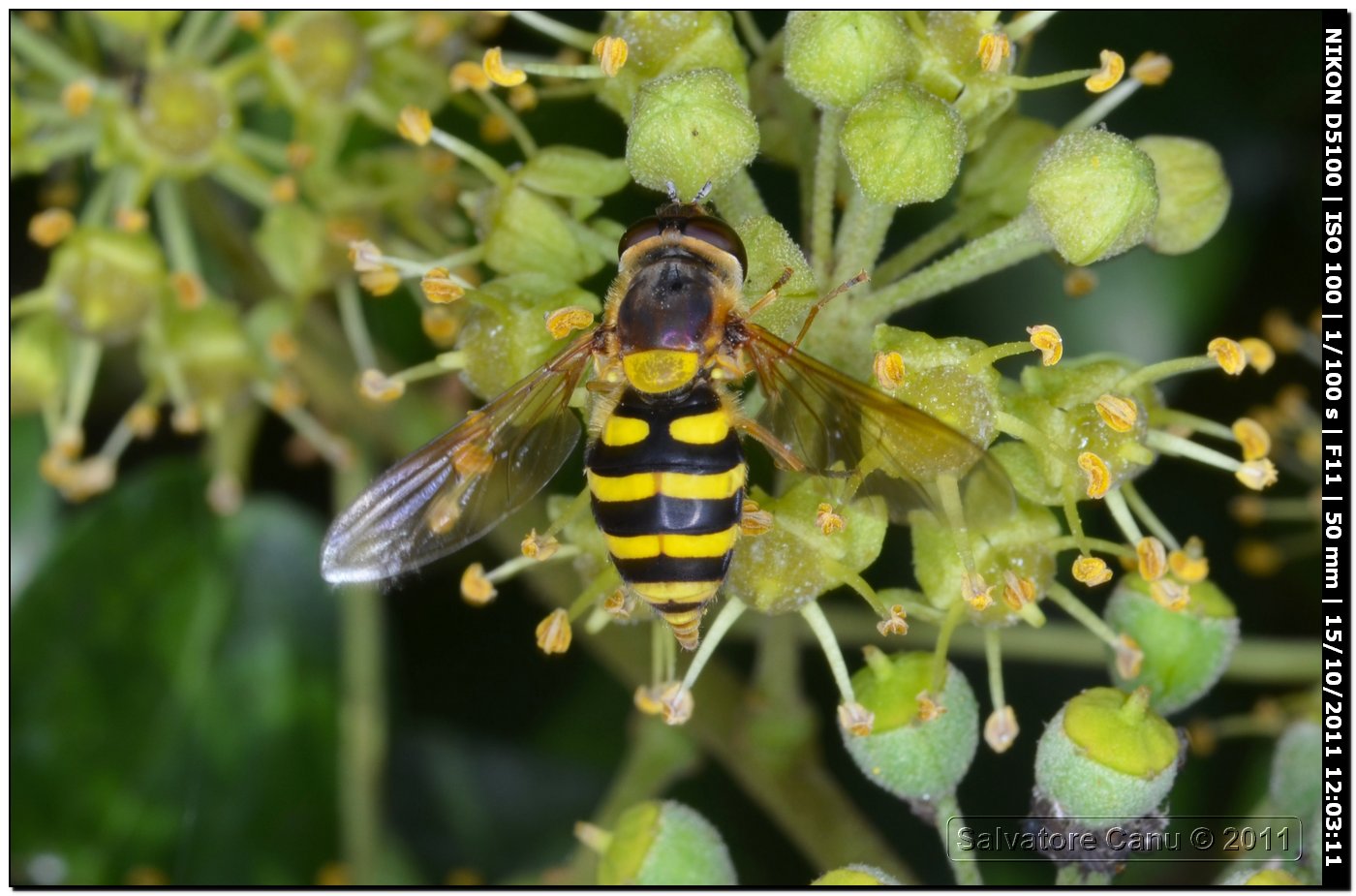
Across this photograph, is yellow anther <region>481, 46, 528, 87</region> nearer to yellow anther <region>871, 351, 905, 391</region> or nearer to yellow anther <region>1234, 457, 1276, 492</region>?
yellow anther <region>871, 351, 905, 391</region>

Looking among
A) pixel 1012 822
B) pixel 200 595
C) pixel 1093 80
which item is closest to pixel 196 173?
pixel 200 595

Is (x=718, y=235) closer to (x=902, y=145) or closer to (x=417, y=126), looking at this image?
(x=902, y=145)

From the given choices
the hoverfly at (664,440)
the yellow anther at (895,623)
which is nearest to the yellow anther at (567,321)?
the hoverfly at (664,440)

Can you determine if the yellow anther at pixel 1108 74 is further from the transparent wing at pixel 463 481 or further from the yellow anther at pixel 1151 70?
the transparent wing at pixel 463 481

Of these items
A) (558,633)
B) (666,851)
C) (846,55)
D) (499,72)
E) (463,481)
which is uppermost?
(846,55)

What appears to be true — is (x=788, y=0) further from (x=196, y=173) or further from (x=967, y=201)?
(x=196, y=173)

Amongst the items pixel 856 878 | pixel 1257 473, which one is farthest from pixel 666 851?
pixel 1257 473

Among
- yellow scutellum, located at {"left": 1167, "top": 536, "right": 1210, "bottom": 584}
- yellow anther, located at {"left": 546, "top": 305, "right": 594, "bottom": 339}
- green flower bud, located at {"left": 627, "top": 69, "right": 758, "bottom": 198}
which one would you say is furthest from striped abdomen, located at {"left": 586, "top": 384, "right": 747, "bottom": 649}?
yellow scutellum, located at {"left": 1167, "top": 536, "right": 1210, "bottom": 584}
